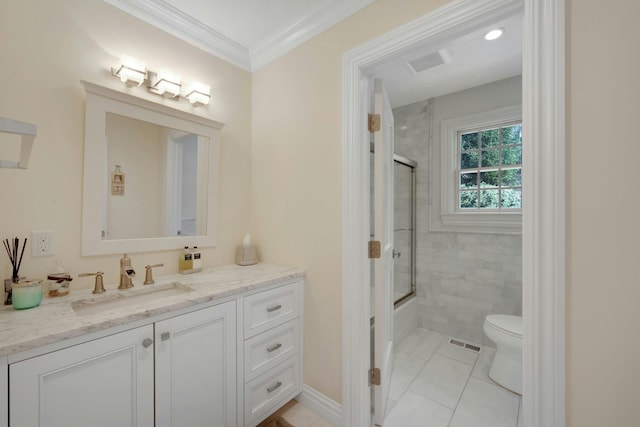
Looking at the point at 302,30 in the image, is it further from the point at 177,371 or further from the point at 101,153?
the point at 177,371

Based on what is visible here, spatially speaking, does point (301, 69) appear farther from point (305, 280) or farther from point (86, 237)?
point (86, 237)

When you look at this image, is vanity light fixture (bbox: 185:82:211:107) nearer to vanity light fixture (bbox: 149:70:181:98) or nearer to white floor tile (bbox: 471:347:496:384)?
vanity light fixture (bbox: 149:70:181:98)

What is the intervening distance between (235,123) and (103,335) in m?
1.62

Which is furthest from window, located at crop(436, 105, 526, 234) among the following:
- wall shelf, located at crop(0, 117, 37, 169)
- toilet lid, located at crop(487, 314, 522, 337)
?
wall shelf, located at crop(0, 117, 37, 169)

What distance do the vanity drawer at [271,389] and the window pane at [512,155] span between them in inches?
104

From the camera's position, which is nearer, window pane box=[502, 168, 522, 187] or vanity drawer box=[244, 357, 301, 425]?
vanity drawer box=[244, 357, 301, 425]

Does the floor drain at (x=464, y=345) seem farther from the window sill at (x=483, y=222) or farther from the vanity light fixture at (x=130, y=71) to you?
the vanity light fixture at (x=130, y=71)

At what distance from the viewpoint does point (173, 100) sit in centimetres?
178

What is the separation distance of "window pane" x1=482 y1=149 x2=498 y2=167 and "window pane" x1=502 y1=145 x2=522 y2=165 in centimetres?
7

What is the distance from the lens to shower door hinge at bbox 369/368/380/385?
5.23 feet

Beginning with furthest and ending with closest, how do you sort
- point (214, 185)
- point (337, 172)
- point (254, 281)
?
1. point (214, 185)
2. point (337, 172)
3. point (254, 281)

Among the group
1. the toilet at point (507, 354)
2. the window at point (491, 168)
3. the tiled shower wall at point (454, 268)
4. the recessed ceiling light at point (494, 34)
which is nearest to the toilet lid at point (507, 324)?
the toilet at point (507, 354)

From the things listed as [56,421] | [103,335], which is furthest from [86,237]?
[56,421]

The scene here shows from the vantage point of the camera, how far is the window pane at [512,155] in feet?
8.44
